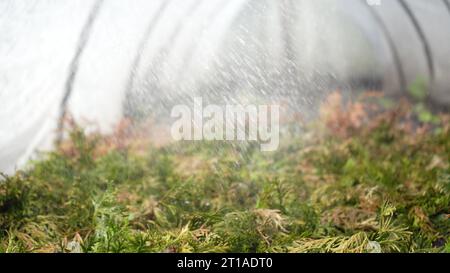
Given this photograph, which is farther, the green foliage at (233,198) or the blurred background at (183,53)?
the blurred background at (183,53)

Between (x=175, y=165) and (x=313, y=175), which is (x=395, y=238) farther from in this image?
(x=175, y=165)

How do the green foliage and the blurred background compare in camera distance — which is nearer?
the green foliage

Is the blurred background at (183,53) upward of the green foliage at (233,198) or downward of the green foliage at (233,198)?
upward

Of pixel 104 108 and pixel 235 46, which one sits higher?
pixel 235 46

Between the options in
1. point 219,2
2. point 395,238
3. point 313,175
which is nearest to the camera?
point 395,238

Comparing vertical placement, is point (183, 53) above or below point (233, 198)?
above

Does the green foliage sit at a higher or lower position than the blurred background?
lower

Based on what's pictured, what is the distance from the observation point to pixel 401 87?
402cm

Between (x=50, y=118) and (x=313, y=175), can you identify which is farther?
(x=50, y=118)

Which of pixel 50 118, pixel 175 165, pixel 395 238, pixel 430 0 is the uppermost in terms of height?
pixel 430 0

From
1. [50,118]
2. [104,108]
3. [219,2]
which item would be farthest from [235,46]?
[50,118]

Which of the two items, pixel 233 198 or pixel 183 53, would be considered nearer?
pixel 233 198

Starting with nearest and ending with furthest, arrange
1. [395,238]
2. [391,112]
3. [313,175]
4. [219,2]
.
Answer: [395,238], [313,175], [219,2], [391,112]
